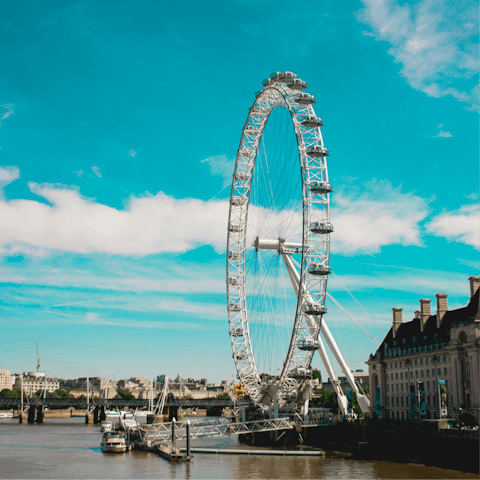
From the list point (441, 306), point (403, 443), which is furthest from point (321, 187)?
point (441, 306)

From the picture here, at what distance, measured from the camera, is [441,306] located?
70.8 metres

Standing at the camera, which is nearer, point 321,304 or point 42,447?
point 321,304

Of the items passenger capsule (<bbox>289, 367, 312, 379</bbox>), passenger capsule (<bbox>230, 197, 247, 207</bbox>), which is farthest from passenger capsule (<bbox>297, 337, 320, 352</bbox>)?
passenger capsule (<bbox>230, 197, 247, 207</bbox>)

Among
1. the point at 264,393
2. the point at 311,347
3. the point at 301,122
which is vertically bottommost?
the point at 264,393

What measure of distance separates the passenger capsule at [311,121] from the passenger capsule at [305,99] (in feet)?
5.00

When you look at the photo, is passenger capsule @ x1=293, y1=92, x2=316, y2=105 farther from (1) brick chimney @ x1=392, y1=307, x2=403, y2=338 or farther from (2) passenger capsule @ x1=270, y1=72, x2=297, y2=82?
(1) brick chimney @ x1=392, y1=307, x2=403, y2=338

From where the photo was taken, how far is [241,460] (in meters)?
48.3

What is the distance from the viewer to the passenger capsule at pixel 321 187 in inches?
2135

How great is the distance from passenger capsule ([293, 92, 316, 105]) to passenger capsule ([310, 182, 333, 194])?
733cm

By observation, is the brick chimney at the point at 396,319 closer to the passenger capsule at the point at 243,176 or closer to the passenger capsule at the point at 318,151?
the passenger capsule at the point at 243,176

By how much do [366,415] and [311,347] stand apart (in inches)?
733

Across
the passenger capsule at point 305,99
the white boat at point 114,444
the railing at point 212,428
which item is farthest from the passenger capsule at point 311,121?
the white boat at point 114,444

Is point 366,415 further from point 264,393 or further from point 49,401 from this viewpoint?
point 49,401

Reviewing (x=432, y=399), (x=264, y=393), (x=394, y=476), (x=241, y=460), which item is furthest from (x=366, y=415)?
(x=394, y=476)
